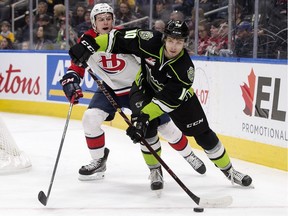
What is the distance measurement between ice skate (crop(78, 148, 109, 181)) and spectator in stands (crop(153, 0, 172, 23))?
2.74 metres

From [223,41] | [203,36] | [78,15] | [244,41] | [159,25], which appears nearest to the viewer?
[244,41]

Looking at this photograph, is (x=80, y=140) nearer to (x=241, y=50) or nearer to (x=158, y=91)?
(x=241, y=50)

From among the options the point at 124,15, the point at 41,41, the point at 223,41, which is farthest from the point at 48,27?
the point at 223,41

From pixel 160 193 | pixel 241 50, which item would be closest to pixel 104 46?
pixel 160 193

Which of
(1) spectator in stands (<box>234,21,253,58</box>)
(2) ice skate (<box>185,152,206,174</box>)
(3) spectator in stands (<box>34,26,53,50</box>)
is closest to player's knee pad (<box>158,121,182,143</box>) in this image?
(2) ice skate (<box>185,152,206,174</box>)

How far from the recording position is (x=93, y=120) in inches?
172

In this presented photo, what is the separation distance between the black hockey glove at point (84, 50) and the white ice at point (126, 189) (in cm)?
76

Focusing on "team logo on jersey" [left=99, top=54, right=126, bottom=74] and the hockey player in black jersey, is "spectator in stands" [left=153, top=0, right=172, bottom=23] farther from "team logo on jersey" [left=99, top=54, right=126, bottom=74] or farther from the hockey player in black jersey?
the hockey player in black jersey

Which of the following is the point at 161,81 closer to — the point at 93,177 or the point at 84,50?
the point at 84,50

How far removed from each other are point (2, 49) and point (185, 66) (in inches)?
220

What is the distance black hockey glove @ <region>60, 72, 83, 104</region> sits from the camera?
13.6 feet

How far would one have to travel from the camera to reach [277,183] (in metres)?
4.45

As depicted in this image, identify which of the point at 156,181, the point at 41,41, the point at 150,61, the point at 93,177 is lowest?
the point at 93,177

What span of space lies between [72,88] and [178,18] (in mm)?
2717
